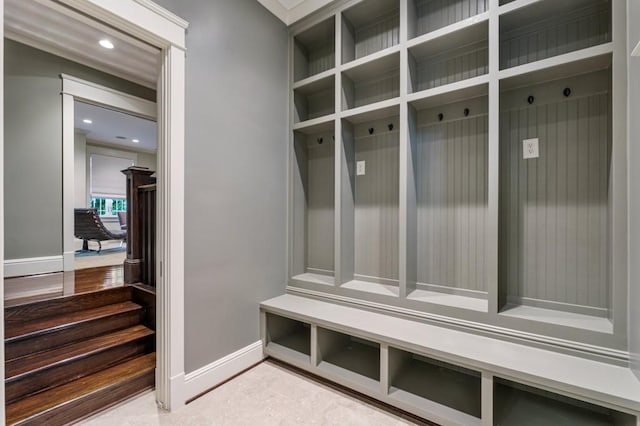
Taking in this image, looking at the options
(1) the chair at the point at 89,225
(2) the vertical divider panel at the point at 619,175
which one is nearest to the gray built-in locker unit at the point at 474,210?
(2) the vertical divider panel at the point at 619,175

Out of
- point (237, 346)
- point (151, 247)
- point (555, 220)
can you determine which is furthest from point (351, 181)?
point (151, 247)

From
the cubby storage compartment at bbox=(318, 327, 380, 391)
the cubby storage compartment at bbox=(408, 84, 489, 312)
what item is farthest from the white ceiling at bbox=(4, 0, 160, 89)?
the cubby storage compartment at bbox=(318, 327, 380, 391)

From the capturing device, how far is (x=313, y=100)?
9.45 ft

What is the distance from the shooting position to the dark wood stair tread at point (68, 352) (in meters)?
1.72

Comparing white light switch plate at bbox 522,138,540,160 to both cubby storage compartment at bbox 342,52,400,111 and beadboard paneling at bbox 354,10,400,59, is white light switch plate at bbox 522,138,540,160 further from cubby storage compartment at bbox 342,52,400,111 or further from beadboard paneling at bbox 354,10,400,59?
beadboard paneling at bbox 354,10,400,59

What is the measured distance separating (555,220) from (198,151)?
241 centimetres

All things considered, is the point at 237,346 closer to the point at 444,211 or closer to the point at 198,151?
the point at 198,151

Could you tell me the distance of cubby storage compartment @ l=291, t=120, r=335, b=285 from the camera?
2758 millimetres

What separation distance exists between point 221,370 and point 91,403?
0.77 metres

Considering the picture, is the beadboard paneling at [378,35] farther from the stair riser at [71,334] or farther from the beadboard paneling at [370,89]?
the stair riser at [71,334]

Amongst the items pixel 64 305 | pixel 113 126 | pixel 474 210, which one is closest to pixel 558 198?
pixel 474 210

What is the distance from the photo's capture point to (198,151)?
6.49 ft

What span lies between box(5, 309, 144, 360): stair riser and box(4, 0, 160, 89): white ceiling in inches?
83.6

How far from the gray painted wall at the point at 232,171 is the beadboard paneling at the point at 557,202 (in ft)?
5.96
